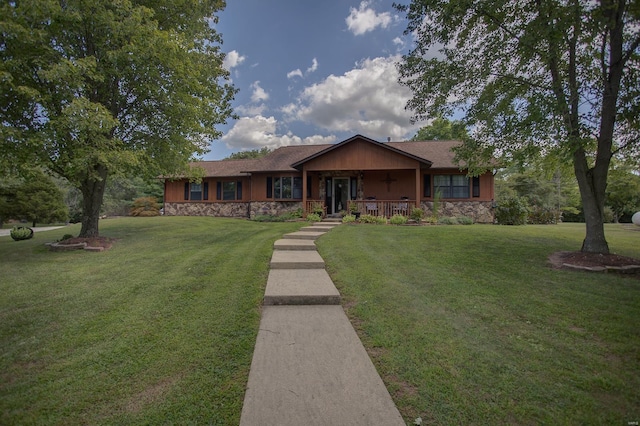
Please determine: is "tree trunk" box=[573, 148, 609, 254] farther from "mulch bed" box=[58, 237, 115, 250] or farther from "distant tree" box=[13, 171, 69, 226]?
"distant tree" box=[13, 171, 69, 226]

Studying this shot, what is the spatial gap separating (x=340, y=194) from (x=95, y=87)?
1211 cm

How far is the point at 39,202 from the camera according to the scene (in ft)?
65.4

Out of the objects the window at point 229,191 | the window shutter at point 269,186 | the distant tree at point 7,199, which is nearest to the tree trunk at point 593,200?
the window shutter at point 269,186

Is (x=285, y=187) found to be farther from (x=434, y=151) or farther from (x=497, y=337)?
(x=497, y=337)

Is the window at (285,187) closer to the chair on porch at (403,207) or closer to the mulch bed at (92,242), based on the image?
the chair on porch at (403,207)

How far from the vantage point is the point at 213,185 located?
2116cm

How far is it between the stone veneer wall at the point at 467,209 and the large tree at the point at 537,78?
838 centimetres

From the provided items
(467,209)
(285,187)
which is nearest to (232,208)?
(285,187)

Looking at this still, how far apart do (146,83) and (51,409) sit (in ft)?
27.0

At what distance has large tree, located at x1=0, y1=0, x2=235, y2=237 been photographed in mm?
6570

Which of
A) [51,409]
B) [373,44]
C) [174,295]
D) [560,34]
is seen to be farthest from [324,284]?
[373,44]

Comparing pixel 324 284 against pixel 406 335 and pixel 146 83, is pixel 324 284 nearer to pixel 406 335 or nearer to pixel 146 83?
pixel 406 335

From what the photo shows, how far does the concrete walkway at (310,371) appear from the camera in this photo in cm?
188

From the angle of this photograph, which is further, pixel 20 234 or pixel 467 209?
pixel 467 209
